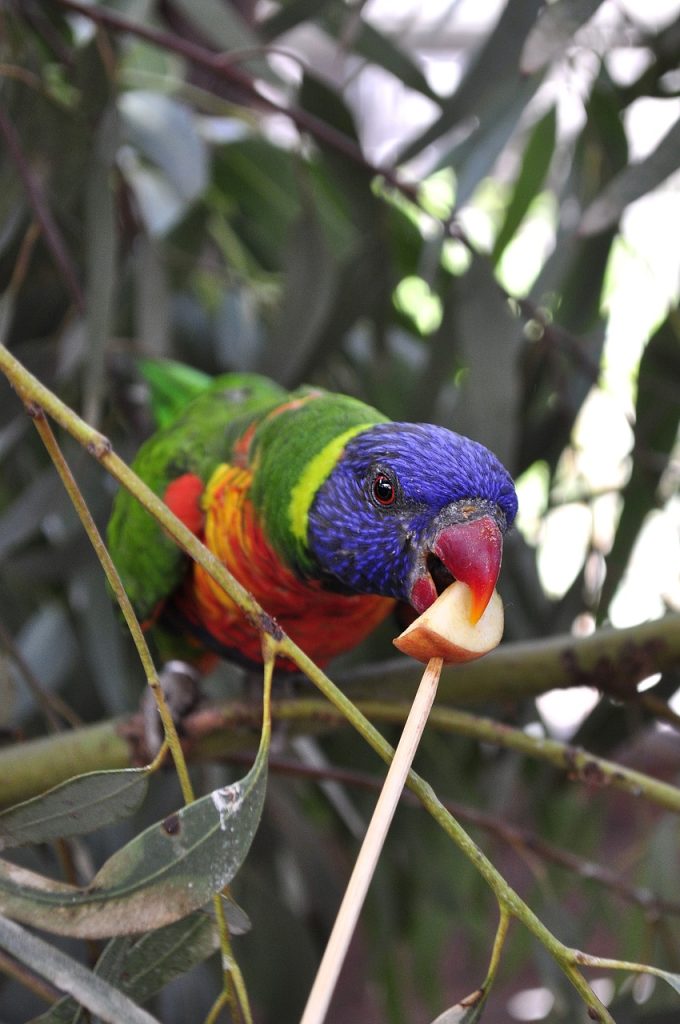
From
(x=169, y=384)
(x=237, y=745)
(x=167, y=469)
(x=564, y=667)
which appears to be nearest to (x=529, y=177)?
(x=169, y=384)

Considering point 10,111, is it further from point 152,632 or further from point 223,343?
point 152,632

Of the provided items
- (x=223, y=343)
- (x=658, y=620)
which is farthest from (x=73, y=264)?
(x=658, y=620)

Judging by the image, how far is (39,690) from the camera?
3.62ft

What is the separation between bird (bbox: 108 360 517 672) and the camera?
817 millimetres

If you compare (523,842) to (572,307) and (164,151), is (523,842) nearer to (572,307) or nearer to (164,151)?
(572,307)

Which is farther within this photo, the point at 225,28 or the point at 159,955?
the point at 225,28

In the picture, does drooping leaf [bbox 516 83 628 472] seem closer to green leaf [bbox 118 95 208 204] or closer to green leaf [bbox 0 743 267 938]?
green leaf [bbox 118 95 208 204]

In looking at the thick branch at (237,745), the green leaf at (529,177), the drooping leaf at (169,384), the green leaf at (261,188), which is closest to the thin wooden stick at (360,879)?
the thick branch at (237,745)

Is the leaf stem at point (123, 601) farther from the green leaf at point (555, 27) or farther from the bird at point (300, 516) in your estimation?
the green leaf at point (555, 27)

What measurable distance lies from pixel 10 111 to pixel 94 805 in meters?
0.94

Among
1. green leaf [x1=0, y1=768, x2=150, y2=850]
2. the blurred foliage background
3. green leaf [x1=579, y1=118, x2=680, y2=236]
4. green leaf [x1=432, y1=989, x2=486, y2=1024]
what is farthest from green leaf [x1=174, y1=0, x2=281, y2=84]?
green leaf [x1=432, y1=989, x2=486, y2=1024]

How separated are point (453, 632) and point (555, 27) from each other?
729 millimetres

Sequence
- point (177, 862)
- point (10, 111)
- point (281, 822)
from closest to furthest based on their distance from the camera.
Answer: point (177, 862)
point (10, 111)
point (281, 822)

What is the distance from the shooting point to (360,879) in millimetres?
521
